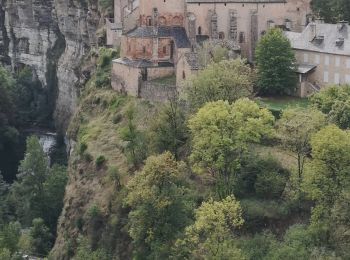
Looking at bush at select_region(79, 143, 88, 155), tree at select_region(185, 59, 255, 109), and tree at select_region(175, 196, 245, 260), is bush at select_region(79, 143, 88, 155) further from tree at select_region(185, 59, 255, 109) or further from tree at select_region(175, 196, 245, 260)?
tree at select_region(175, 196, 245, 260)

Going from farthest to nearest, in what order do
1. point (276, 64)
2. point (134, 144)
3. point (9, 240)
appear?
point (276, 64)
point (9, 240)
point (134, 144)

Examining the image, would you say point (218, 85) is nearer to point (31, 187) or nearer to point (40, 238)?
point (40, 238)

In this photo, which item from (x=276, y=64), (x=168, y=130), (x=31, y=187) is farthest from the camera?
(x=31, y=187)

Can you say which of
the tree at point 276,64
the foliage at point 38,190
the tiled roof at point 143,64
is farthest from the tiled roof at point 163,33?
the foliage at point 38,190

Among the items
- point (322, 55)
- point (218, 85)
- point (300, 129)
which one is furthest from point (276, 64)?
point (300, 129)

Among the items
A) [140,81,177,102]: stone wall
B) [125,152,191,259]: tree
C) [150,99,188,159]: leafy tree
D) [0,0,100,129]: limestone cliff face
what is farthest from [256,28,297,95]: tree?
[0,0,100,129]: limestone cliff face

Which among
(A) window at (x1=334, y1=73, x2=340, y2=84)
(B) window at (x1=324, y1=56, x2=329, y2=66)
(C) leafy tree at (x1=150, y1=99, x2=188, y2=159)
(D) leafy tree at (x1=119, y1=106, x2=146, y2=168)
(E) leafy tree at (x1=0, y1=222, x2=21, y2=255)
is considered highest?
(B) window at (x1=324, y1=56, x2=329, y2=66)
